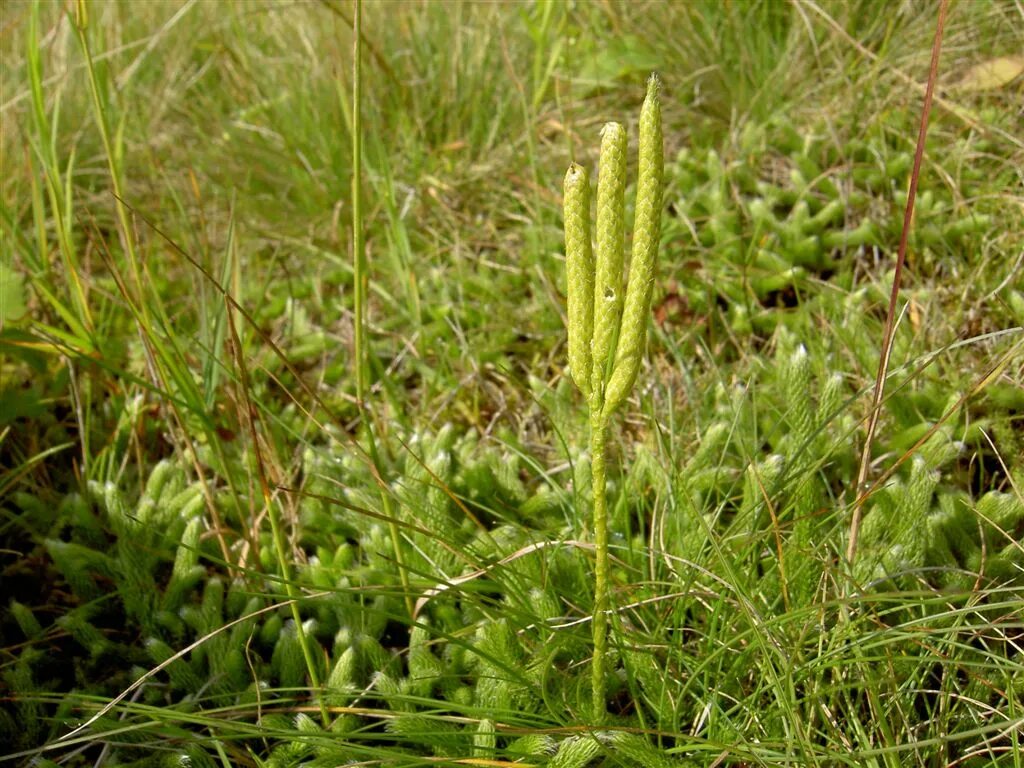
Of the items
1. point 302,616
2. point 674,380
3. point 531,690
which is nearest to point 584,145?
point 674,380

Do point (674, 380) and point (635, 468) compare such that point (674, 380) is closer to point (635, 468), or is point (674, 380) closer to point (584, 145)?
point (635, 468)

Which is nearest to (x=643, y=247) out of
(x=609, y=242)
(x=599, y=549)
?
(x=609, y=242)

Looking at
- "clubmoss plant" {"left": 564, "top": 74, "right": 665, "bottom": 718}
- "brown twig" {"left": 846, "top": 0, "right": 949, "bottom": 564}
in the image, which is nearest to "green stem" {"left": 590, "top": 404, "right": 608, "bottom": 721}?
"clubmoss plant" {"left": 564, "top": 74, "right": 665, "bottom": 718}

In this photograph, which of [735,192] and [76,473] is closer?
[76,473]

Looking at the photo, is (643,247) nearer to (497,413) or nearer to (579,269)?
(579,269)

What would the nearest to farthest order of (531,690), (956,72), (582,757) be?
1. (582,757)
2. (531,690)
3. (956,72)

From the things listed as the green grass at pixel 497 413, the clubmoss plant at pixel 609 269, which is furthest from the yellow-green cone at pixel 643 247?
the green grass at pixel 497 413

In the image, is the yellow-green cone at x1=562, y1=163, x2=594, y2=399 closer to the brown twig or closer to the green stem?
the green stem
